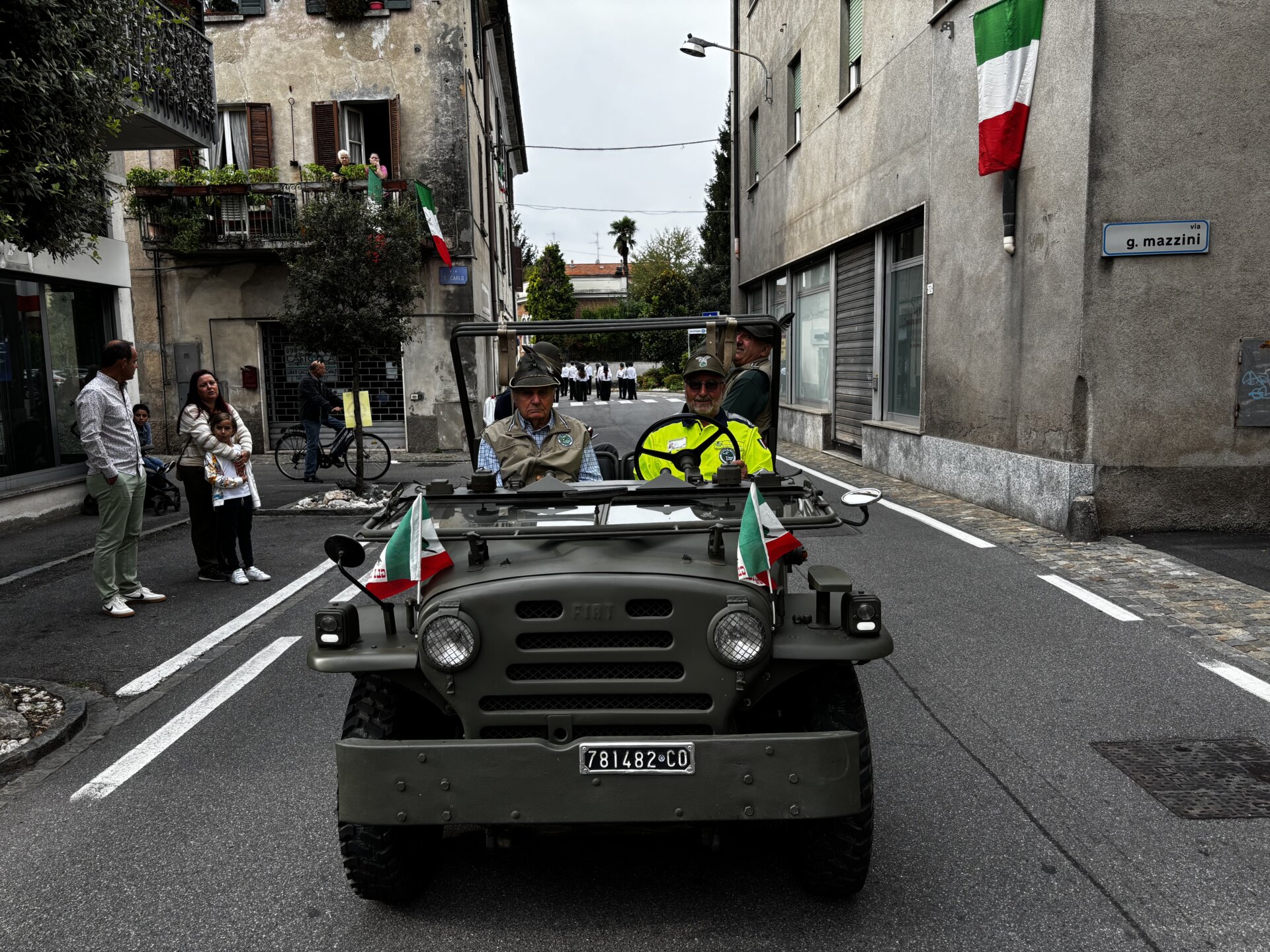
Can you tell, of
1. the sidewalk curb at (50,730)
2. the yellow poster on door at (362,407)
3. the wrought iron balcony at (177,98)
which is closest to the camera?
the sidewalk curb at (50,730)

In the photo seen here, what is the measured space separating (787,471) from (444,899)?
1240 centimetres

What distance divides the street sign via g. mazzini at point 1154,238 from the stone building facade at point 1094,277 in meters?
0.08

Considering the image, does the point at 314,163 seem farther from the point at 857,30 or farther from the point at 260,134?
the point at 857,30

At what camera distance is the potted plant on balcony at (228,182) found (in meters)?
19.6

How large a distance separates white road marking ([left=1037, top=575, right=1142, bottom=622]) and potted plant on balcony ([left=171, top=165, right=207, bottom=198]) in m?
17.5

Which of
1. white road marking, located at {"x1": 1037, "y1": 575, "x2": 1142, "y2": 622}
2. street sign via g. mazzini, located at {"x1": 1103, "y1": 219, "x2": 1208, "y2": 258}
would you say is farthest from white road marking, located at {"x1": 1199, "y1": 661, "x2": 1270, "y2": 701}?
street sign via g. mazzini, located at {"x1": 1103, "y1": 219, "x2": 1208, "y2": 258}

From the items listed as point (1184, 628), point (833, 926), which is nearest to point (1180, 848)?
point (833, 926)

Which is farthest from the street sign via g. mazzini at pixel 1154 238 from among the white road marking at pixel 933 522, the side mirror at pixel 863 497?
the side mirror at pixel 863 497

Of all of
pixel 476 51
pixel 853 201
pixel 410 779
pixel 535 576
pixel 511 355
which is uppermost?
pixel 476 51

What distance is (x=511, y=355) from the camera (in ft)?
16.7

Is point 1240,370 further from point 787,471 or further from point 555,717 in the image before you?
point 555,717

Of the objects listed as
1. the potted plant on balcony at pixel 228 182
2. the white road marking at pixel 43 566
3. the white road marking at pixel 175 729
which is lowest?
the white road marking at pixel 43 566

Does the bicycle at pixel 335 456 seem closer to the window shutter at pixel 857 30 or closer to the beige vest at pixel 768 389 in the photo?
the window shutter at pixel 857 30

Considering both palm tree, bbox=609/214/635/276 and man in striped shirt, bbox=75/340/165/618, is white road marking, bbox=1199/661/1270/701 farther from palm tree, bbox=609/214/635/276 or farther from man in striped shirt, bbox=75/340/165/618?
palm tree, bbox=609/214/635/276
